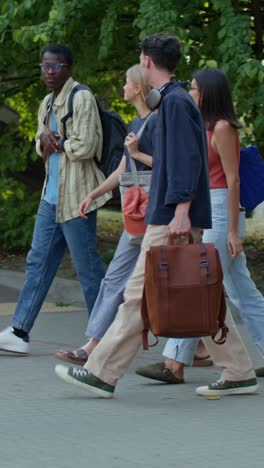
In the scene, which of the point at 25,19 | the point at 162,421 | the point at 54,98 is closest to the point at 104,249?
the point at 25,19

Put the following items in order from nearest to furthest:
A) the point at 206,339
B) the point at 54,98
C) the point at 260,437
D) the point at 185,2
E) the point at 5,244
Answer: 1. the point at 260,437
2. the point at 206,339
3. the point at 54,98
4. the point at 185,2
5. the point at 5,244

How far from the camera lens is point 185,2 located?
37.5ft

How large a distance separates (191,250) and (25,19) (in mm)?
6039

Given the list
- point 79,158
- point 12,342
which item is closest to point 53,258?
point 12,342

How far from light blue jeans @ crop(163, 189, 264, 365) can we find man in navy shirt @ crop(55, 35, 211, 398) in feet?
1.94

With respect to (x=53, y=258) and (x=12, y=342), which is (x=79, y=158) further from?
(x=12, y=342)

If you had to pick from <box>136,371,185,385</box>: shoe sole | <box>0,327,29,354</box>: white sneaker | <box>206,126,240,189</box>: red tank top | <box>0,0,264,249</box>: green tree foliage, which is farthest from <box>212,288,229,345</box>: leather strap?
<box>0,0,264,249</box>: green tree foliage

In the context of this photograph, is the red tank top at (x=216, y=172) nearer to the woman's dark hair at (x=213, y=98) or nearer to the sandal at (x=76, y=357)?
the woman's dark hair at (x=213, y=98)

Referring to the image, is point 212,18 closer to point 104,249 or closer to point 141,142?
point 104,249

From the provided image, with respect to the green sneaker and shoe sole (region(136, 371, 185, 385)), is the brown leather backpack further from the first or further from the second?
the green sneaker

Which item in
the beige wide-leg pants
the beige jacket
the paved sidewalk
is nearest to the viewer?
the paved sidewalk

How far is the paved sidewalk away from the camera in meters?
5.53

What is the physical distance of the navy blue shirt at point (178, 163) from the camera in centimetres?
648

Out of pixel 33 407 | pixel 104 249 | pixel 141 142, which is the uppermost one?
pixel 141 142
